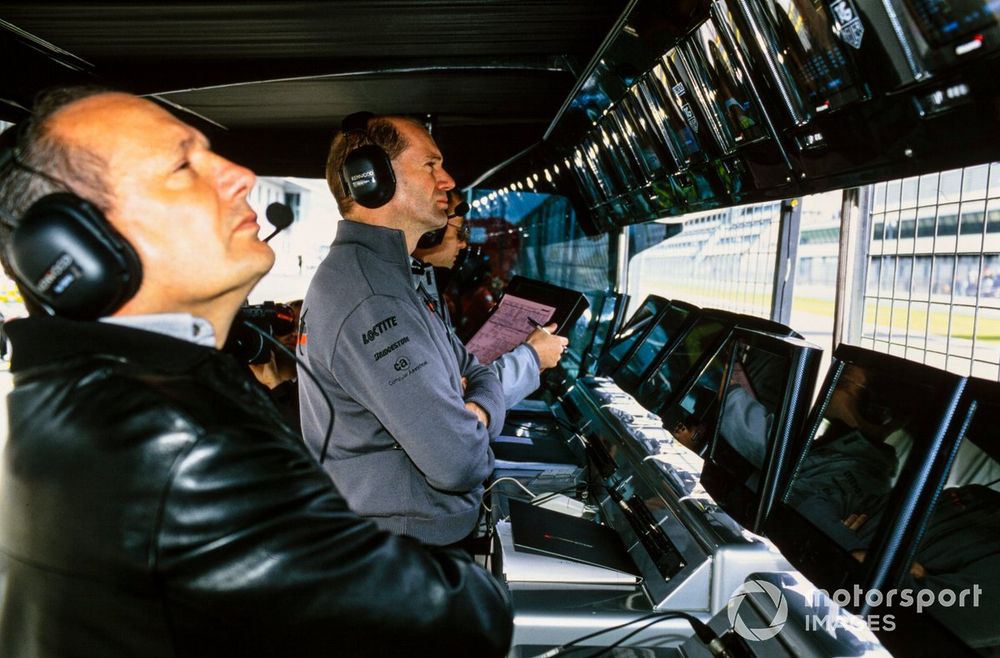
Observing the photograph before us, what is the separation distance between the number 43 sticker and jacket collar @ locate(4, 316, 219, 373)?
1.19 m

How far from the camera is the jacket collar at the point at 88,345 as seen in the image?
70 centimetres

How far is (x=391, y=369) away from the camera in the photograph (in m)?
1.37

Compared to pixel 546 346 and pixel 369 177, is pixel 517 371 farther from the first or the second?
pixel 369 177

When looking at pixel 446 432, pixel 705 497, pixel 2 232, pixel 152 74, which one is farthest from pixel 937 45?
pixel 152 74

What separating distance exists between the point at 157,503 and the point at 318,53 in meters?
2.86

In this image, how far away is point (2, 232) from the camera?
2.74ft

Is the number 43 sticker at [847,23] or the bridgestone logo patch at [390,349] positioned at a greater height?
the number 43 sticker at [847,23]

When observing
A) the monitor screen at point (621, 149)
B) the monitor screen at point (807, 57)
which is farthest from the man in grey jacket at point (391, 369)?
the monitor screen at point (621, 149)

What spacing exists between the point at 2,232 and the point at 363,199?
2.82 ft

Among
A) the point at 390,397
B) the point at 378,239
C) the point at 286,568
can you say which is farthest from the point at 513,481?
the point at 286,568

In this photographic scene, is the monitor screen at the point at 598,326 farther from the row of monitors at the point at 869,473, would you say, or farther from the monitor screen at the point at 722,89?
the row of monitors at the point at 869,473

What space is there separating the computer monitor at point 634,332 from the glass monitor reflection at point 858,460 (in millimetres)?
1045

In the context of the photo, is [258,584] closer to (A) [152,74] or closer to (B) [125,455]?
(B) [125,455]

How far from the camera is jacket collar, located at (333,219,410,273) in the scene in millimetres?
1583
